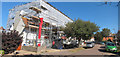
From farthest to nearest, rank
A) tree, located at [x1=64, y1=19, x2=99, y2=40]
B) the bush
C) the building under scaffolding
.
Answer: tree, located at [x1=64, y1=19, x2=99, y2=40]
the building under scaffolding
the bush

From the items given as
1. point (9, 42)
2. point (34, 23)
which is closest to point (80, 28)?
point (34, 23)

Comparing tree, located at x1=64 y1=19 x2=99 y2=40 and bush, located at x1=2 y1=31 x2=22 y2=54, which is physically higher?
tree, located at x1=64 y1=19 x2=99 y2=40

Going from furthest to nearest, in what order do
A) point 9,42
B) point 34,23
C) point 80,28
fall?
point 34,23 → point 80,28 → point 9,42

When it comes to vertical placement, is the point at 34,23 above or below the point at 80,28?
above

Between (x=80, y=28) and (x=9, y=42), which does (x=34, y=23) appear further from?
(x=80, y=28)

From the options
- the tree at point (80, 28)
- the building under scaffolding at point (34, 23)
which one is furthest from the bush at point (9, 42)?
the tree at point (80, 28)

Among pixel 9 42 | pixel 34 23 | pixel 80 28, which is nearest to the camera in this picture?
pixel 9 42

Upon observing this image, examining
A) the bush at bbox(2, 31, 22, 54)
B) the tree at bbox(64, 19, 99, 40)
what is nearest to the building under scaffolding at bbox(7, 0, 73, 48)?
the bush at bbox(2, 31, 22, 54)

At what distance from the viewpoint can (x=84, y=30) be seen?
63.5ft

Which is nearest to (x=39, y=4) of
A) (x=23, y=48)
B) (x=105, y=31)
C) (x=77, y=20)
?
(x=77, y=20)

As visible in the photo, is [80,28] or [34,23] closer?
[80,28]

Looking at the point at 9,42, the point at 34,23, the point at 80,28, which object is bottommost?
the point at 9,42

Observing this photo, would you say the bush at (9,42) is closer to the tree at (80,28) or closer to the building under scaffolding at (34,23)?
the building under scaffolding at (34,23)

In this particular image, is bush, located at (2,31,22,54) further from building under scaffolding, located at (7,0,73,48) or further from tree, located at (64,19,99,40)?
tree, located at (64,19,99,40)
